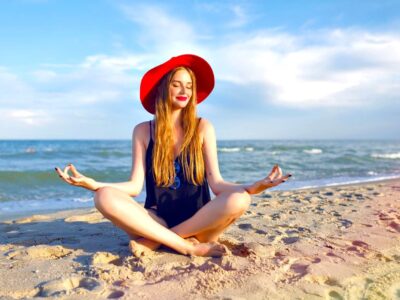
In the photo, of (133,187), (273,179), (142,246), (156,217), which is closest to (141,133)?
(133,187)

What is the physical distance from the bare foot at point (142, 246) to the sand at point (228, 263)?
5 cm

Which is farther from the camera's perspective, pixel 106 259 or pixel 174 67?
pixel 174 67

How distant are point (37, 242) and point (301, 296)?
250 centimetres

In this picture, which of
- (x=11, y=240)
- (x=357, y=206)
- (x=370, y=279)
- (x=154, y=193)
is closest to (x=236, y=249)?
(x=154, y=193)

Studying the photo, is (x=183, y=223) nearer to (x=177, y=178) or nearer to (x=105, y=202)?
(x=177, y=178)

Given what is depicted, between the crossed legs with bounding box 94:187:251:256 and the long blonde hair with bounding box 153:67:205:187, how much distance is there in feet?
1.05

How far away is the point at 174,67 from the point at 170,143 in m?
0.64

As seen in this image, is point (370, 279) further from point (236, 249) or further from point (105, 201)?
point (105, 201)

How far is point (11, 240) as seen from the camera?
3766 mm

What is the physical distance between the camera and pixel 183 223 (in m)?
3.16

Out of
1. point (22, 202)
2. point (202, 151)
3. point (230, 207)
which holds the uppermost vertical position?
point (202, 151)

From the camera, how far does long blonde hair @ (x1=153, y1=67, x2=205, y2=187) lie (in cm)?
322

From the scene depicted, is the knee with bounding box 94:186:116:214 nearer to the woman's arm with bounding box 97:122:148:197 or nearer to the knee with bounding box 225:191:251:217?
the woman's arm with bounding box 97:122:148:197

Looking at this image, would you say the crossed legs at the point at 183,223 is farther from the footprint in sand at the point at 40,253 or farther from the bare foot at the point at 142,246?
the footprint in sand at the point at 40,253
